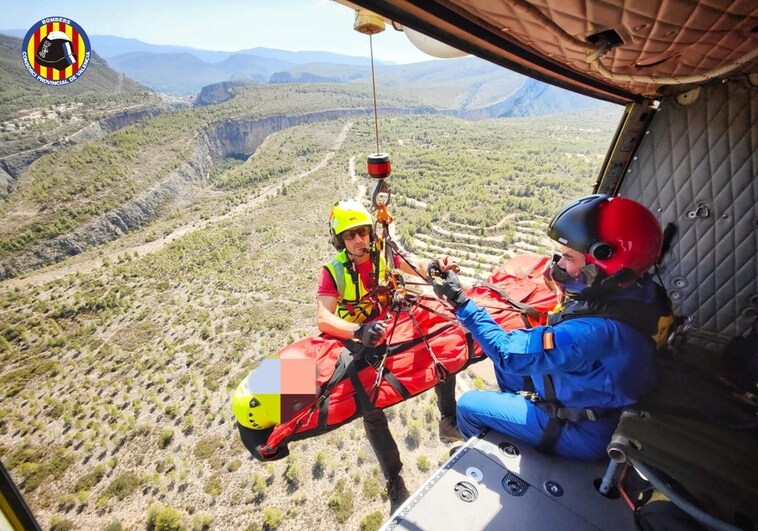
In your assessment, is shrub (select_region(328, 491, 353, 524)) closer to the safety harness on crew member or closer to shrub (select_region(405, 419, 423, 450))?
shrub (select_region(405, 419, 423, 450))

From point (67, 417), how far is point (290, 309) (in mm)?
12948

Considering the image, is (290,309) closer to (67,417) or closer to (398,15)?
(67,417)

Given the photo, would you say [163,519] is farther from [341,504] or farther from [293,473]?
[341,504]

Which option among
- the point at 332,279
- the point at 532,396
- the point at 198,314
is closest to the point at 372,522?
the point at 332,279

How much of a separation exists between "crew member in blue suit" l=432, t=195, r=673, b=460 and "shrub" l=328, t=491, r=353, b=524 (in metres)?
7.98

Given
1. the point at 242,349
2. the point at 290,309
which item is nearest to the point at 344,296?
the point at 242,349

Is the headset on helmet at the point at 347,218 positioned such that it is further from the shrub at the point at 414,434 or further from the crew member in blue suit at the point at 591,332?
the shrub at the point at 414,434

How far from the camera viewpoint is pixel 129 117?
84500 mm

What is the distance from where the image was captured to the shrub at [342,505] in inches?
331

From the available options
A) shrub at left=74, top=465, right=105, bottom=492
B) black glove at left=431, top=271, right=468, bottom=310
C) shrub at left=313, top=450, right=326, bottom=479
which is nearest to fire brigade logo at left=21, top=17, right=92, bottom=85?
shrub at left=74, top=465, right=105, bottom=492

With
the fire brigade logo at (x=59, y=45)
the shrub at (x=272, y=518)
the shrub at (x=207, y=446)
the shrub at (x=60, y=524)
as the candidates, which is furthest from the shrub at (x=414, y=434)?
the fire brigade logo at (x=59, y=45)

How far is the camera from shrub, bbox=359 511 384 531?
7828 millimetres

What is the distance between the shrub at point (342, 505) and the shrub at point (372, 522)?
0.48 m

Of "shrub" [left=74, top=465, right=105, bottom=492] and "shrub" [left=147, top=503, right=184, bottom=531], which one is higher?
"shrub" [left=147, top=503, right=184, bottom=531]
